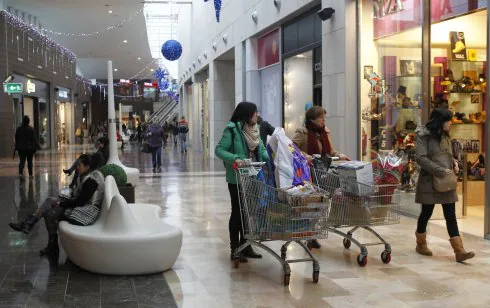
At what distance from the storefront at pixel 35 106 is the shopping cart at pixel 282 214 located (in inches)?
931

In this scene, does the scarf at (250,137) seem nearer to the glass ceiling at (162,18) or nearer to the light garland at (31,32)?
the light garland at (31,32)

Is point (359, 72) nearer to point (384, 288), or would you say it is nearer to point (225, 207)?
point (225, 207)

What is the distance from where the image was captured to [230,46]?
837 inches

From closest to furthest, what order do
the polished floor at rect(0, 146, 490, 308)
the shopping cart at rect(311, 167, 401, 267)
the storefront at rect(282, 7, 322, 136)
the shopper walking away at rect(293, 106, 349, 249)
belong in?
the polished floor at rect(0, 146, 490, 308) < the shopping cart at rect(311, 167, 401, 267) < the shopper walking away at rect(293, 106, 349, 249) < the storefront at rect(282, 7, 322, 136)

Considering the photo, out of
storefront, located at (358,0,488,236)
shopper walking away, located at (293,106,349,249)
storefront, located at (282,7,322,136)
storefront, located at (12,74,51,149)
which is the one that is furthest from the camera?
storefront, located at (12,74,51,149)

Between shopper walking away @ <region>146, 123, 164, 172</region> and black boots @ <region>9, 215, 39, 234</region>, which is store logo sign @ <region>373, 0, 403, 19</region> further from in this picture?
shopper walking away @ <region>146, 123, 164, 172</region>

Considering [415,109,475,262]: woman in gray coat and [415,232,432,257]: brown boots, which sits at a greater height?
[415,109,475,262]: woman in gray coat

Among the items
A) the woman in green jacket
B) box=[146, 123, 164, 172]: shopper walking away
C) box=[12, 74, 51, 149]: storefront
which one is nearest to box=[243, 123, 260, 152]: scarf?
the woman in green jacket

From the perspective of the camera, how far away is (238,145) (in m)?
6.28

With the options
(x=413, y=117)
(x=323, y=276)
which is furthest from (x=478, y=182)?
(x=323, y=276)

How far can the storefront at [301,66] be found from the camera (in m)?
13.0

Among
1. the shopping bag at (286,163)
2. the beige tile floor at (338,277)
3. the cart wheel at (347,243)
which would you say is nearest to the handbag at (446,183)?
the beige tile floor at (338,277)

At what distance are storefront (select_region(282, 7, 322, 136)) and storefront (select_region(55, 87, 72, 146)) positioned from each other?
24704 mm

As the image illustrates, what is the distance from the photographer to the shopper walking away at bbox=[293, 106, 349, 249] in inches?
269
